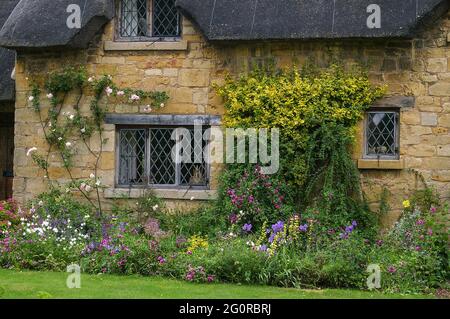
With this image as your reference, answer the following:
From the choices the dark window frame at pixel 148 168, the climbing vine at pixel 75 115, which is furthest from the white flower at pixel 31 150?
the dark window frame at pixel 148 168

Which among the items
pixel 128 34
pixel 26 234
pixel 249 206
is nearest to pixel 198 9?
pixel 128 34

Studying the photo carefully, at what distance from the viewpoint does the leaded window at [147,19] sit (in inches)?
453

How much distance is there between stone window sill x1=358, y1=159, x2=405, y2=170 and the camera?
34.6ft

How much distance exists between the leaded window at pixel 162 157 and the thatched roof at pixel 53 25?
5.14 ft

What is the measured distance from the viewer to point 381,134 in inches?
423

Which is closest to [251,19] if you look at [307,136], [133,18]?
[307,136]

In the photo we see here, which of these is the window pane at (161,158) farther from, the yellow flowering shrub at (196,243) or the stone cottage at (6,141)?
the stone cottage at (6,141)

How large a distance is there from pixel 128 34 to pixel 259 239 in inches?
160

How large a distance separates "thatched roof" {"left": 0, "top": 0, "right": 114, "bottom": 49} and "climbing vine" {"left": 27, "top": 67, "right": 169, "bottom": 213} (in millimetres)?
547

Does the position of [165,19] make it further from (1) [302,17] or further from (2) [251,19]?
(1) [302,17]

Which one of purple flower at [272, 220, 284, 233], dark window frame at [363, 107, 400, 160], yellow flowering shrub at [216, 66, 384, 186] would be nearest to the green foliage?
yellow flowering shrub at [216, 66, 384, 186]

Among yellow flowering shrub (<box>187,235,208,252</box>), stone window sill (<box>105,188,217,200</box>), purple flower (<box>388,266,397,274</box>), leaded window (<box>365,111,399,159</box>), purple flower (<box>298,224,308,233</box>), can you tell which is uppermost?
leaded window (<box>365,111,399,159</box>)

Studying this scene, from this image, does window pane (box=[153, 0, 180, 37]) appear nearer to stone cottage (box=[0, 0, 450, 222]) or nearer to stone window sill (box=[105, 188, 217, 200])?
stone cottage (box=[0, 0, 450, 222])

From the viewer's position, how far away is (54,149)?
11.7 m
